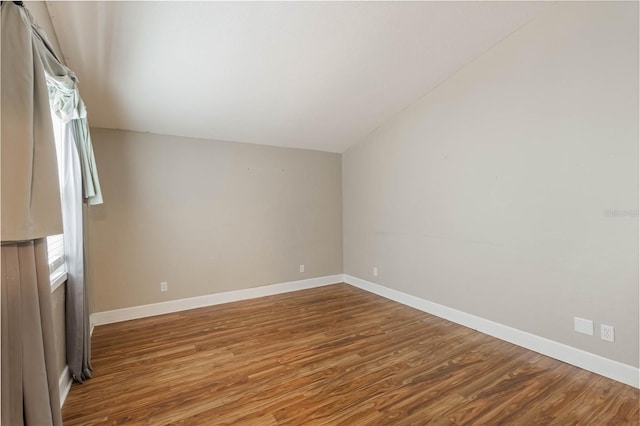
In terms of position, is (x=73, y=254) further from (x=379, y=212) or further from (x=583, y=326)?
(x=583, y=326)

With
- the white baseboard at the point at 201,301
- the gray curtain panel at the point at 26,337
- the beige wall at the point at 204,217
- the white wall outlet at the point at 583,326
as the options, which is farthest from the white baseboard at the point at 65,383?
the white wall outlet at the point at 583,326

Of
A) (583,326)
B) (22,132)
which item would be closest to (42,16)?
(22,132)

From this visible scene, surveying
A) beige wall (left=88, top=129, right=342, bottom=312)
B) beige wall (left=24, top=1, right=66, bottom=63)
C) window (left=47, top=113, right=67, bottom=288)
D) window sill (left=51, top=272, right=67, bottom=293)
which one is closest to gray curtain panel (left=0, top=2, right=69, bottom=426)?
beige wall (left=24, top=1, right=66, bottom=63)

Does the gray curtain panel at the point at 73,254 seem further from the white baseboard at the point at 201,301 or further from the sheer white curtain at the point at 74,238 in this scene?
the white baseboard at the point at 201,301

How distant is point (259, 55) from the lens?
2.64m

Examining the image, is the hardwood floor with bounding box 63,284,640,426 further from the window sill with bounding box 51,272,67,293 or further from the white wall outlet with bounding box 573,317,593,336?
the window sill with bounding box 51,272,67,293

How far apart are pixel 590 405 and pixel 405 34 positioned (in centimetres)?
316

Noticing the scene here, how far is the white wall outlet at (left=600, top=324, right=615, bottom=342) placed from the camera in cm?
226

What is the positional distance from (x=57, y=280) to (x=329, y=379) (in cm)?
206

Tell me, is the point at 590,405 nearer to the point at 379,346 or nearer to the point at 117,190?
the point at 379,346

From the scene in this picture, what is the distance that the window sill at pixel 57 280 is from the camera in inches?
76.1

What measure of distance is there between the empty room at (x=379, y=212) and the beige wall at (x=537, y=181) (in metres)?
0.02


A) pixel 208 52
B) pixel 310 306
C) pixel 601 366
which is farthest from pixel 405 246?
pixel 208 52

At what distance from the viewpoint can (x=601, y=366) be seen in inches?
90.3
